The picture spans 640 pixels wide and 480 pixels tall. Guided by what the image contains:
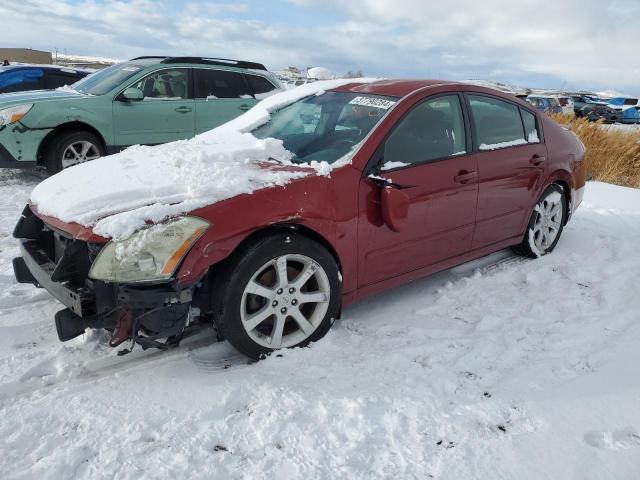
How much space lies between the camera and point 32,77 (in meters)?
10.8

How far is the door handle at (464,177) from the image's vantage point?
3.80 meters

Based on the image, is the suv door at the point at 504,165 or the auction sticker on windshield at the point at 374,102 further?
the suv door at the point at 504,165

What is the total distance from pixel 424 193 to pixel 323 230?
85cm

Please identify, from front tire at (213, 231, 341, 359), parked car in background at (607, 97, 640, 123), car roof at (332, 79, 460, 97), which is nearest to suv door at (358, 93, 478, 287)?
car roof at (332, 79, 460, 97)

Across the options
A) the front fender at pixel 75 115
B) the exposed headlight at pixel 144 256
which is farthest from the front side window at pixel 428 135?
the front fender at pixel 75 115

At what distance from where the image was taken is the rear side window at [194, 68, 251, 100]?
8016mm

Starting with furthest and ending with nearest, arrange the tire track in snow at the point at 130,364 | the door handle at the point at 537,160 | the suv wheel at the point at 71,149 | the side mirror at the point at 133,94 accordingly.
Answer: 1. the side mirror at the point at 133,94
2. the suv wheel at the point at 71,149
3. the door handle at the point at 537,160
4. the tire track in snow at the point at 130,364

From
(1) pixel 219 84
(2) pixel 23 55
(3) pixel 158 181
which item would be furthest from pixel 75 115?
(2) pixel 23 55

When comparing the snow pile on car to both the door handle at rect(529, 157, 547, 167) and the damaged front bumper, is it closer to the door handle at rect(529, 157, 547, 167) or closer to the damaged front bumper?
the damaged front bumper

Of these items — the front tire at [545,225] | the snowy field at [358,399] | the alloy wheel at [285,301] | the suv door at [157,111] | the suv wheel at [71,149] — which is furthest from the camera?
the suv door at [157,111]

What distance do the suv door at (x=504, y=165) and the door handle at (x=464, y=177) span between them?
0.11 meters

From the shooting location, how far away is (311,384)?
279cm

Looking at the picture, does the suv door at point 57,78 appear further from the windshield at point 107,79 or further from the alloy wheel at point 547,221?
the alloy wheel at point 547,221

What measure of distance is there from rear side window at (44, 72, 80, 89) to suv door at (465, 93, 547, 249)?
378 inches
